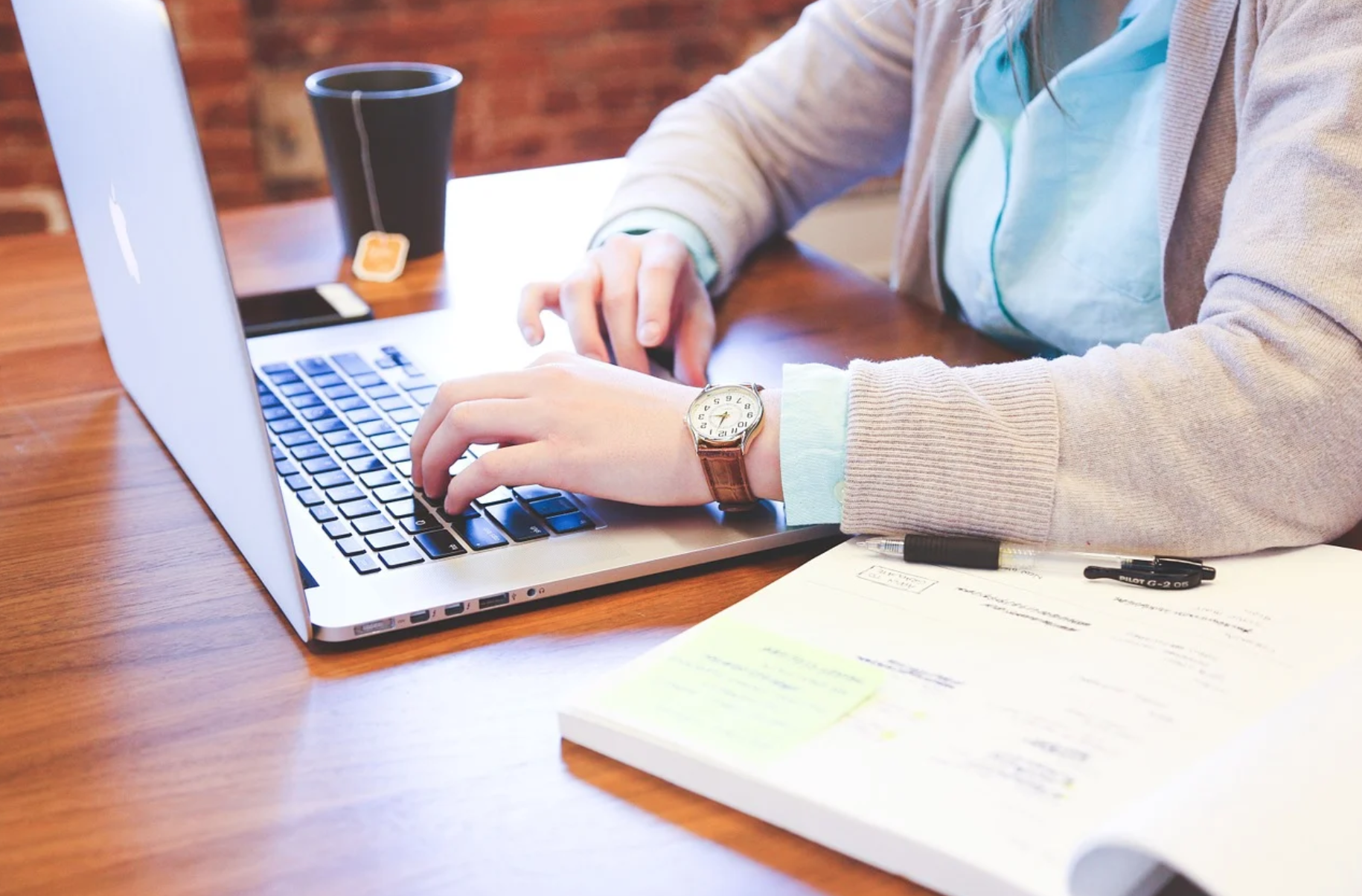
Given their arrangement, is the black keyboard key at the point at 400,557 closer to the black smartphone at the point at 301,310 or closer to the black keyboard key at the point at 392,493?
the black keyboard key at the point at 392,493

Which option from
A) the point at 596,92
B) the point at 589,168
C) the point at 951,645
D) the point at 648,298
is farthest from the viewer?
the point at 596,92

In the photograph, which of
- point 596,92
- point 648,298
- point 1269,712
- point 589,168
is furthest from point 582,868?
point 596,92

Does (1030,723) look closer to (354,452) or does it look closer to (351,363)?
(354,452)

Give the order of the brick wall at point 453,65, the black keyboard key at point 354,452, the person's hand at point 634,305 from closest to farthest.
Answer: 1. the black keyboard key at point 354,452
2. the person's hand at point 634,305
3. the brick wall at point 453,65

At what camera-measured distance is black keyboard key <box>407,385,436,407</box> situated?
33.4 inches

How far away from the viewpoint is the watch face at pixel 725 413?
679mm

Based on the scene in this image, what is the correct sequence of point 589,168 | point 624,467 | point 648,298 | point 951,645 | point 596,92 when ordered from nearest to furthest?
1. point 951,645
2. point 624,467
3. point 648,298
4. point 589,168
5. point 596,92

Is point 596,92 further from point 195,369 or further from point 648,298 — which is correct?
point 195,369

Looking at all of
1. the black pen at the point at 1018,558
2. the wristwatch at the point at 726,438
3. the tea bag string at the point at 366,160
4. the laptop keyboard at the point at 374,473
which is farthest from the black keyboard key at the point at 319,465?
the tea bag string at the point at 366,160

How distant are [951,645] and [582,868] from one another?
0.61 ft

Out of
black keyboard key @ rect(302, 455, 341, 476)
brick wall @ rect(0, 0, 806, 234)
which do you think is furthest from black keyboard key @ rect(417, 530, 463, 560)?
brick wall @ rect(0, 0, 806, 234)

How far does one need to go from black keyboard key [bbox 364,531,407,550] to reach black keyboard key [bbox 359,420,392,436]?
14 cm

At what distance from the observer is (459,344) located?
0.95m

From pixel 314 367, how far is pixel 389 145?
273 mm
